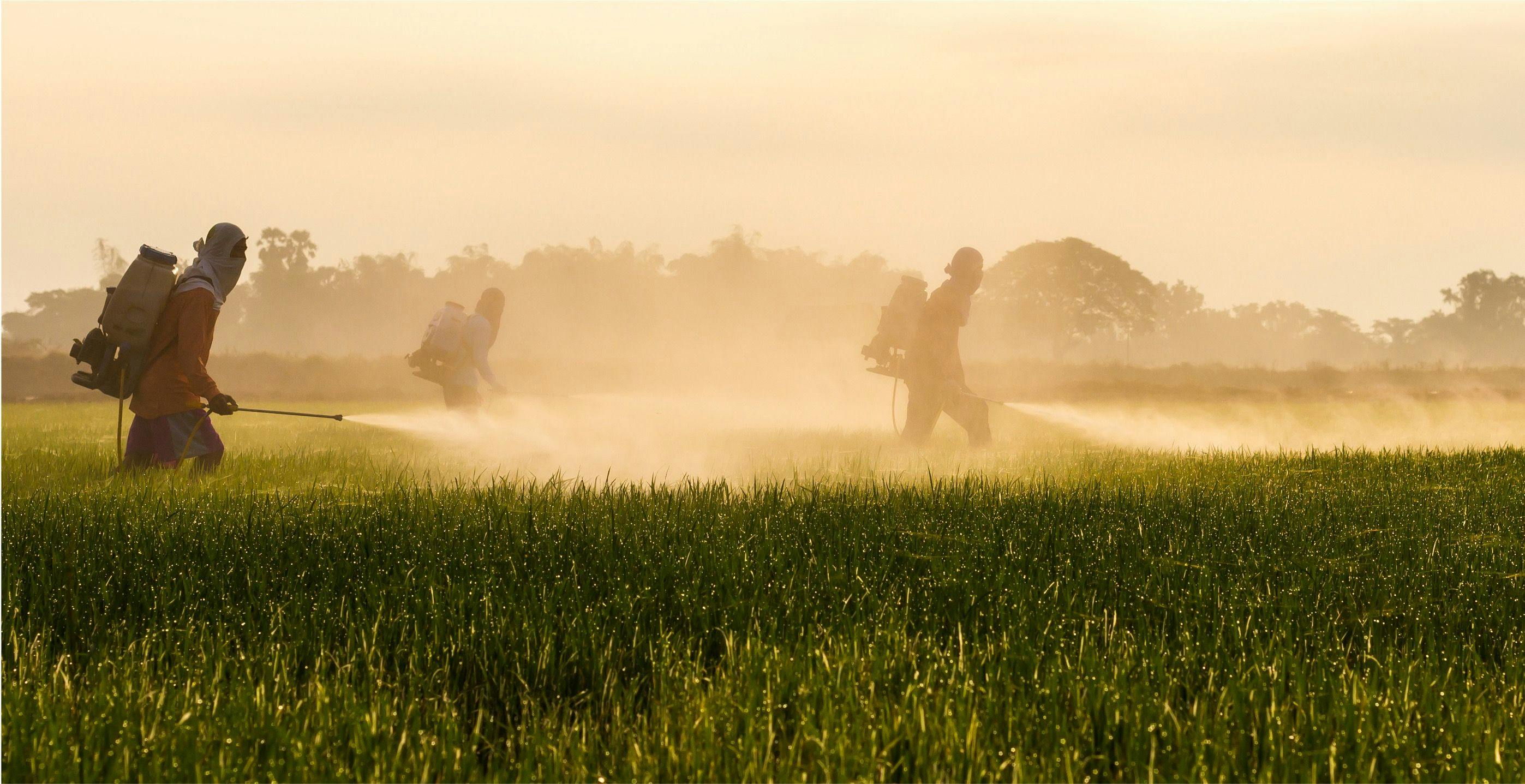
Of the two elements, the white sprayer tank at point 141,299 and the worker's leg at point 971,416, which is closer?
the white sprayer tank at point 141,299

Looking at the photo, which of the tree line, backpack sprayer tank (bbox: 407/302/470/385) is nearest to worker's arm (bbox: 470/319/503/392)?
backpack sprayer tank (bbox: 407/302/470/385)

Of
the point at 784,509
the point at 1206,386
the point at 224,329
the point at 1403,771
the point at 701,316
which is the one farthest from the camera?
the point at 224,329

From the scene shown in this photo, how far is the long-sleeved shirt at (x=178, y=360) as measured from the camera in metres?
9.32

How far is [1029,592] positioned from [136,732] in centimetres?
341

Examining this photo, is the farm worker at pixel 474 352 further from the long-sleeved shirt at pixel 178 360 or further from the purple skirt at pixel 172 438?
the long-sleeved shirt at pixel 178 360

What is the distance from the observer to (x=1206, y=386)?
34344 millimetres

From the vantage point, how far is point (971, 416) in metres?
13.9

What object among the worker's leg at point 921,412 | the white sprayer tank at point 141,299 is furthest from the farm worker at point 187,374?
the worker's leg at point 921,412

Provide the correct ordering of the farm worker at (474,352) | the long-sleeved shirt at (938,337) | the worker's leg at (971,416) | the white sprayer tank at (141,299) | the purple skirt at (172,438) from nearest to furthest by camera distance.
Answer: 1. the white sprayer tank at (141,299)
2. the purple skirt at (172,438)
3. the long-sleeved shirt at (938,337)
4. the worker's leg at (971,416)
5. the farm worker at (474,352)

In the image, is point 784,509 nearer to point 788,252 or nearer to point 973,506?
point 973,506

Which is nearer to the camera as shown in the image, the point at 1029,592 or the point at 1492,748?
the point at 1492,748

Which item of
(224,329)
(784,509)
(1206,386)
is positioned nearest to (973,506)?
(784,509)

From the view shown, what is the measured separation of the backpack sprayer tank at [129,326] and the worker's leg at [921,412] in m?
8.27

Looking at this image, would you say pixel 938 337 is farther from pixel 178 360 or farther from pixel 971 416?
pixel 178 360
